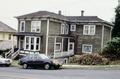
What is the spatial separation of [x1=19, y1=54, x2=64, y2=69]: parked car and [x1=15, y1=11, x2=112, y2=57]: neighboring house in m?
12.5

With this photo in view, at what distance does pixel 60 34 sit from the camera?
179ft

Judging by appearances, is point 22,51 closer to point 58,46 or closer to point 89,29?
point 58,46

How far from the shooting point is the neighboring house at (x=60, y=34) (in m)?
51.2

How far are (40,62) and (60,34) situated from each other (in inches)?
700

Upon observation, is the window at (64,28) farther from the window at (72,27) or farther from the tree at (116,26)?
the tree at (116,26)

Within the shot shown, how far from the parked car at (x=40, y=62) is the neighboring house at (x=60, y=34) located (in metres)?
12.5

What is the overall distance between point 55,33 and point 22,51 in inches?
217

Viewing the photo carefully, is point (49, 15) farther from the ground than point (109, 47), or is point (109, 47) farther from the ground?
point (49, 15)

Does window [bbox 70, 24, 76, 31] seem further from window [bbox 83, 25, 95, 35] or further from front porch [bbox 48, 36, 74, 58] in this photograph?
window [bbox 83, 25, 95, 35]

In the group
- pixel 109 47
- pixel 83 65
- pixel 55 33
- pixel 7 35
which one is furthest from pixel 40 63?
pixel 7 35

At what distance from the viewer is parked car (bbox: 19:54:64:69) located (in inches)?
1436

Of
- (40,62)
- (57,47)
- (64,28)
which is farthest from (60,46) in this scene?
(40,62)

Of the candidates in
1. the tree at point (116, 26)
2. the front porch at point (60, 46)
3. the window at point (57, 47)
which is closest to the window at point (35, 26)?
the front porch at point (60, 46)

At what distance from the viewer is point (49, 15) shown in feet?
168
